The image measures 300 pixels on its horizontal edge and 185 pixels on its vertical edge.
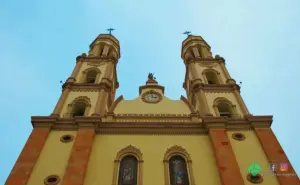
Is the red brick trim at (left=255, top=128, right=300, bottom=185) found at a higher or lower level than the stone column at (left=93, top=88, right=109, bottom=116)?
lower

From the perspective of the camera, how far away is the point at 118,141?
1670 cm

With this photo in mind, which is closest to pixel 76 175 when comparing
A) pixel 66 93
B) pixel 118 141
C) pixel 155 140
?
pixel 118 141

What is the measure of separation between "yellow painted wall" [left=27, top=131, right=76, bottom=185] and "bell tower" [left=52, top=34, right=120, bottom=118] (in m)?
1.97

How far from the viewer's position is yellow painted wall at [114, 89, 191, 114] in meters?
19.4

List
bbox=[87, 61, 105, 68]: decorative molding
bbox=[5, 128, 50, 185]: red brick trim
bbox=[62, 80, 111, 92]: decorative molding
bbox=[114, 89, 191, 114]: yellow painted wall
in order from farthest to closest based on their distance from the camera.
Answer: bbox=[87, 61, 105, 68]: decorative molding < bbox=[62, 80, 111, 92]: decorative molding < bbox=[114, 89, 191, 114]: yellow painted wall < bbox=[5, 128, 50, 185]: red brick trim

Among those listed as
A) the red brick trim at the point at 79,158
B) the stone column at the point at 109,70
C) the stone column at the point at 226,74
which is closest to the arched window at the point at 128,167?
the red brick trim at the point at 79,158

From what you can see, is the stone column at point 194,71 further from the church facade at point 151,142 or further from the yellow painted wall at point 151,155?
the yellow painted wall at point 151,155

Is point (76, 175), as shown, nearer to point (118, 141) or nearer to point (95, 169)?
point (95, 169)

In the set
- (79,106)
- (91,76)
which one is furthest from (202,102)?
(91,76)

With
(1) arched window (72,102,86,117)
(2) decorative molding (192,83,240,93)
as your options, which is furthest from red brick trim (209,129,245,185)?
(1) arched window (72,102,86,117)

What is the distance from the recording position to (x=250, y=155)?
624 inches

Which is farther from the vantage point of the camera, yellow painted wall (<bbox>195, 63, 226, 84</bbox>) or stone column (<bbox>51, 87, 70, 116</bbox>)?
yellow painted wall (<bbox>195, 63, 226, 84</bbox>)

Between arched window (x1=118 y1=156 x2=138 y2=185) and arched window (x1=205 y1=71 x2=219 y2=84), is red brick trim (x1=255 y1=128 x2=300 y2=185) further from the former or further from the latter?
arched window (x1=205 y1=71 x2=219 y2=84)

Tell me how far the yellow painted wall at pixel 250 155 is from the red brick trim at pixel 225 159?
0.46 metres
